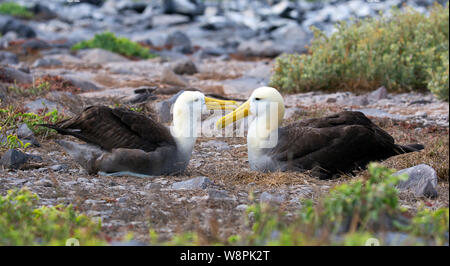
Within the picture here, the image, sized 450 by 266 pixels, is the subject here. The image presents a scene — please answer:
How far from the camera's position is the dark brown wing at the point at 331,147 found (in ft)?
20.4

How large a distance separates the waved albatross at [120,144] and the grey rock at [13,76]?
5.94 meters

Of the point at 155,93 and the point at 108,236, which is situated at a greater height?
the point at 155,93

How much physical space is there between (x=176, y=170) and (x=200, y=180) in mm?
666

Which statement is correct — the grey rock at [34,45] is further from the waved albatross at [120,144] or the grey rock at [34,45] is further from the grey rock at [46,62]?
the waved albatross at [120,144]

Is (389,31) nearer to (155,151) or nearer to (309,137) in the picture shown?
(309,137)

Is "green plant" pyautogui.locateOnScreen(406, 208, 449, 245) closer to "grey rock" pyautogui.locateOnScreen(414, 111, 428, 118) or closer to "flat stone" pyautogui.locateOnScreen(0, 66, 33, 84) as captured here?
"grey rock" pyautogui.locateOnScreen(414, 111, 428, 118)

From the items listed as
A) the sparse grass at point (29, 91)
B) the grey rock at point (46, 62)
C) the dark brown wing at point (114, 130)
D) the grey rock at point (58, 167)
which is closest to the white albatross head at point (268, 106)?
the dark brown wing at point (114, 130)

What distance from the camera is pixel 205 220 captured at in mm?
4219

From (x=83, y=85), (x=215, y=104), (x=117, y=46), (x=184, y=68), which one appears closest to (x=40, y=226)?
(x=215, y=104)

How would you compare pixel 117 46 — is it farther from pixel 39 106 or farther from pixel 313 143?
pixel 313 143

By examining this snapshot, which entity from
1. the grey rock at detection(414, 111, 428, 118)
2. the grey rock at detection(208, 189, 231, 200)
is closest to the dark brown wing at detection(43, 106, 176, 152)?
the grey rock at detection(208, 189, 231, 200)

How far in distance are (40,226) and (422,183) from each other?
3.41 m

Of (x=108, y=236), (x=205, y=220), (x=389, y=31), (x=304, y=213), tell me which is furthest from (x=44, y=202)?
(x=389, y=31)

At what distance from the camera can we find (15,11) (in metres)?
36.8
